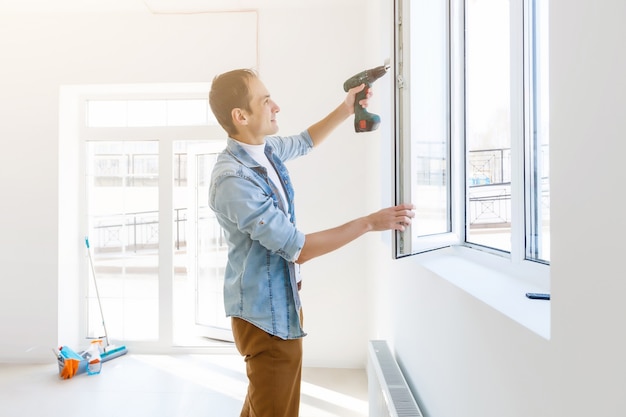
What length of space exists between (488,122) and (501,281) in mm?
594

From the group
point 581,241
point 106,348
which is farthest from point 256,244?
point 106,348

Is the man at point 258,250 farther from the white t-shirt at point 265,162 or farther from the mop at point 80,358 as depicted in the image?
the mop at point 80,358

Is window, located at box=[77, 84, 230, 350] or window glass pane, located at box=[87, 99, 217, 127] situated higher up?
window glass pane, located at box=[87, 99, 217, 127]

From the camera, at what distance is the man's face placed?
156 centimetres

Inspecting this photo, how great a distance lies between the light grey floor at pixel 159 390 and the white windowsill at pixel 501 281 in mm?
1650

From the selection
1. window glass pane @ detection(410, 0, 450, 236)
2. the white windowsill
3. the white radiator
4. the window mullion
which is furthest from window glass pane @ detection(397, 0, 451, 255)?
the white radiator

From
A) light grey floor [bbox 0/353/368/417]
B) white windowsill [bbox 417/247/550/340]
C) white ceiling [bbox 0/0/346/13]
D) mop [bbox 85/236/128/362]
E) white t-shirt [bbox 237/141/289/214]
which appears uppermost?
white ceiling [bbox 0/0/346/13]

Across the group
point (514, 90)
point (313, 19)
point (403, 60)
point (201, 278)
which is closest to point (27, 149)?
point (201, 278)

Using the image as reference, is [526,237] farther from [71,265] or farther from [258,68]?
[71,265]

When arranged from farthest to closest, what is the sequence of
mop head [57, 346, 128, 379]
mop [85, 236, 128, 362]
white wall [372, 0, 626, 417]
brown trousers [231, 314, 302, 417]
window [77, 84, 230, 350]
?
window [77, 84, 230, 350], mop [85, 236, 128, 362], mop head [57, 346, 128, 379], brown trousers [231, 314, 302, 417], white wall [372, 0, 626, 417]

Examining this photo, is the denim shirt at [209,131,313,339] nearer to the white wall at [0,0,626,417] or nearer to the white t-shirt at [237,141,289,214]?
the white t-shirt at [237,141,289,214]

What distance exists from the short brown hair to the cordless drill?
40 cm

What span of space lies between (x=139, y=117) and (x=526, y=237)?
11.6 ft

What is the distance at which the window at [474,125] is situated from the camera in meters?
1.16
